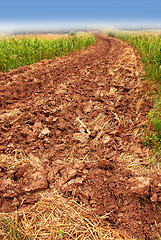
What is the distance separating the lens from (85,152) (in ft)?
8.09

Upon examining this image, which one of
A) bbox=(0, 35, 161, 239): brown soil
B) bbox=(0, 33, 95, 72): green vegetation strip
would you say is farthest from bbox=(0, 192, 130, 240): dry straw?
bbox=(0, 33, 95, 72): green vegetation strip

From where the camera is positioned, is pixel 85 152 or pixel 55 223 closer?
pixel 55 223

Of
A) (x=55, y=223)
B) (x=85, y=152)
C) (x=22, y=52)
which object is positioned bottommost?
(x=55, y=223)

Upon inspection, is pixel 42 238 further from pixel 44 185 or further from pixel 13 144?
pixel 13 144

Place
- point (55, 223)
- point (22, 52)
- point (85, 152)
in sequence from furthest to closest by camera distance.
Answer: point (22, 52) → point (85, 152) → point (55, 223)

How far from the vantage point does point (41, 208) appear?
1.74 meters

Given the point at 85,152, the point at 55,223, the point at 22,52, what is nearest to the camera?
the point at 55,223

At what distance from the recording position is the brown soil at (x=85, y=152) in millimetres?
1783

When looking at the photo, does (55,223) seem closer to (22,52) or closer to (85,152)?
(85,152)

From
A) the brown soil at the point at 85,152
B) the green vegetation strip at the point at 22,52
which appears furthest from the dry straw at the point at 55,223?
the green vegetation strip at the point at 22,52

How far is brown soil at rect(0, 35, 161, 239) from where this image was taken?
1783mm

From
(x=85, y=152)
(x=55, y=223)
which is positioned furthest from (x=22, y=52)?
(x=55, y=223)

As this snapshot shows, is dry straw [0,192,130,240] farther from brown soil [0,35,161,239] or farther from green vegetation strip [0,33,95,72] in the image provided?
green vegetation strip [0,33,95,72]

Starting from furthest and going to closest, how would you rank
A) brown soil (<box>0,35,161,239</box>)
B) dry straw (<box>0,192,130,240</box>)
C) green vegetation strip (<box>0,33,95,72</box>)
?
green vegetation strip (<box>0,33,95,72</box>)
brown soil (<box>0,35,161,239</box>)
dry straw (<box>0,192,130,240</box>)
